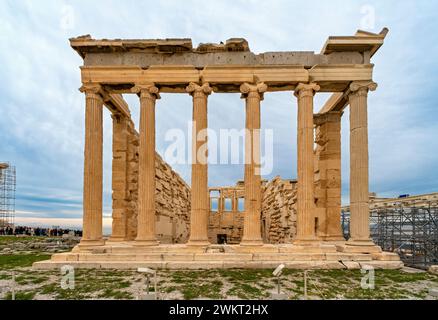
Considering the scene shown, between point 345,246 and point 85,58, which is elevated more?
point 85,58

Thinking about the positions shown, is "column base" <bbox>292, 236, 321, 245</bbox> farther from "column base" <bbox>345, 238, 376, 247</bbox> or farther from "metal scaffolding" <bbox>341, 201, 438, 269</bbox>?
"metal scaffolding" <bbox>341, 201, 438, 269</bbox>

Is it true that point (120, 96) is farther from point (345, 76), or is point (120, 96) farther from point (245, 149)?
point (345, 76)

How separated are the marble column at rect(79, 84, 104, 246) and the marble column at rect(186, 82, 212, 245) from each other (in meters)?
4.33

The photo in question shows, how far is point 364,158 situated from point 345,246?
409 centimetres

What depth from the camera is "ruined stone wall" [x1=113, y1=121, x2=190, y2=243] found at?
17.6 meters

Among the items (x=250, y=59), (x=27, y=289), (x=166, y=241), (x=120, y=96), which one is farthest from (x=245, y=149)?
(x=166, y=241)

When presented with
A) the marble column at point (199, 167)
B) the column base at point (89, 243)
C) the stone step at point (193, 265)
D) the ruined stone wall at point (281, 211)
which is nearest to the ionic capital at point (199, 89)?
the marble column at point (199, 167)

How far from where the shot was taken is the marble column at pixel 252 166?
46.0ft

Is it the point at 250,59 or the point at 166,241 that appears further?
the point at 166,241

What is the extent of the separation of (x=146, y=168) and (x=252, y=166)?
192 inches

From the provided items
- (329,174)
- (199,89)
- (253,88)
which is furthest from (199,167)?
(329,174)

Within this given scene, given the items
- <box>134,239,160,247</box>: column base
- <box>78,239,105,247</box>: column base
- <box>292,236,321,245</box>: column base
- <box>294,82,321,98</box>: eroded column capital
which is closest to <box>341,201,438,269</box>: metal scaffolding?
<box>292,236,321,245</box>: column base

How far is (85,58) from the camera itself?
1482cm
